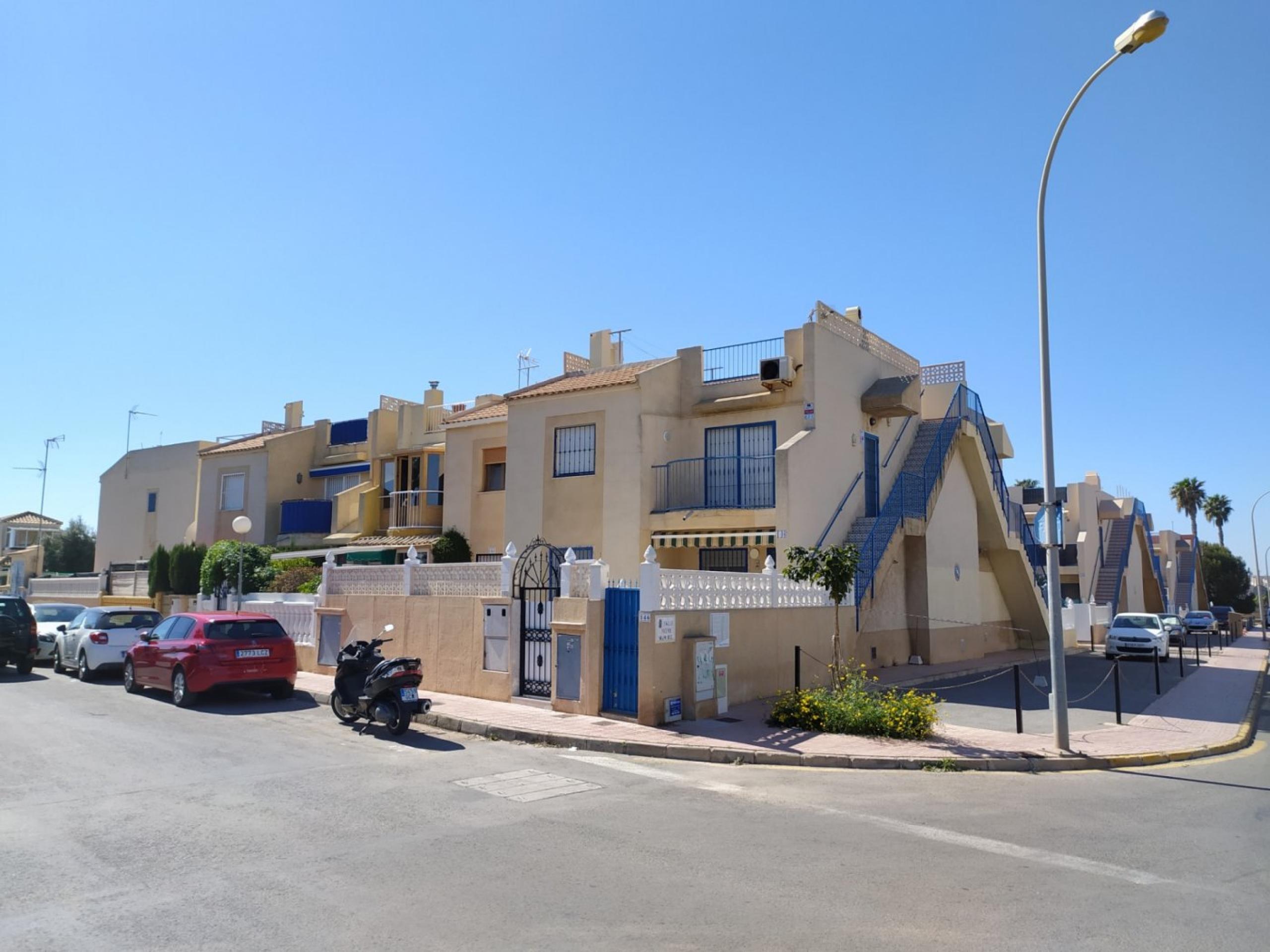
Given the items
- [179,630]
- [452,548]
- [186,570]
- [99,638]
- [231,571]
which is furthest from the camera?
[186,570]

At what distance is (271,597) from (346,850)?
50.8 feet

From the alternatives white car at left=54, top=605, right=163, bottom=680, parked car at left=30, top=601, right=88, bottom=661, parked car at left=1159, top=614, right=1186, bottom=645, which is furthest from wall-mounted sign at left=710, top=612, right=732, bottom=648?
parked car at left=1159, top=614, right=1186, bottom=645

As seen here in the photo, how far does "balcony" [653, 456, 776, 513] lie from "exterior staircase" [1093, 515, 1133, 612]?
97.0 ft

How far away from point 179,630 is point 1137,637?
1126 inches

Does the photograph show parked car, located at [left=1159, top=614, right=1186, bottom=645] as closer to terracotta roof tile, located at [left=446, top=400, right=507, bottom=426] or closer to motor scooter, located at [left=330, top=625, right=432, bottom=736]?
terracotta roof tile, located at [left=446, top=400, right=507, bottom=426]

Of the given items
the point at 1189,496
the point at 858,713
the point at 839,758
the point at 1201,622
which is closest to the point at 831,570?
the point at 858,713

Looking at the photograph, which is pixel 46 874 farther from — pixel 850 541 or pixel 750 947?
pixel 850 541

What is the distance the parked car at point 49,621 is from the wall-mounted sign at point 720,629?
51.8 ft

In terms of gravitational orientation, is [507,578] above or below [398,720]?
above

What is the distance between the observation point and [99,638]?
18.3m

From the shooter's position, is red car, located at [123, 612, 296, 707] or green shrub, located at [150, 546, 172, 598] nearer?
red car, located at [123, 612, 296, 707]

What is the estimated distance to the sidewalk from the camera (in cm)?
1102

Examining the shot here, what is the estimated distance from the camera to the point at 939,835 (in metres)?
7.55

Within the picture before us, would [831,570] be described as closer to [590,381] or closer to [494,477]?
[590,381]
